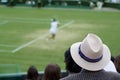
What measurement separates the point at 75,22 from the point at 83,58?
3182 centimetres

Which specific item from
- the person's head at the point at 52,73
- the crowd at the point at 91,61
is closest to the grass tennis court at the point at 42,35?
the person's head at the point at 52,73

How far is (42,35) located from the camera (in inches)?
1094

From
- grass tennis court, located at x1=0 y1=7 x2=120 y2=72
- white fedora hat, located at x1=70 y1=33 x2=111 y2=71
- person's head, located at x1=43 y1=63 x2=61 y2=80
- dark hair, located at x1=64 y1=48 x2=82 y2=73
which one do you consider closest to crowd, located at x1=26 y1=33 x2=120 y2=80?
white fedora hat, located at x1=70 y1=33 x2=111 y2=71

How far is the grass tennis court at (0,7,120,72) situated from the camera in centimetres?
2023

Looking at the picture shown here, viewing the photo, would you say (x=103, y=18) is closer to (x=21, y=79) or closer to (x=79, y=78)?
(x=21, y=79)

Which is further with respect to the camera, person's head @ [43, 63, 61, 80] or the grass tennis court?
the grass tennis court

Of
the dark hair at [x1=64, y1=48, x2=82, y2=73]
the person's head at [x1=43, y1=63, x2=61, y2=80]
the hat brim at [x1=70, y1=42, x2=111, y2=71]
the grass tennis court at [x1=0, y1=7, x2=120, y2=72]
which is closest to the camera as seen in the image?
the hat brim at [x1=70, y1=42, x2=111, y2=71]

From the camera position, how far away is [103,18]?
130 feet

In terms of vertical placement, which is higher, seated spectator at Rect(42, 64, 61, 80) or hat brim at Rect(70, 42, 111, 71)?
hat brim at Rect(70, 42, 111, 71)

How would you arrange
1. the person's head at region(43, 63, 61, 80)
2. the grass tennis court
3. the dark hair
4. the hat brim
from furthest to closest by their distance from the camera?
the grass tennis court → the person's head at region(43, 63, 61, 80) → the dark hair → the hat brim

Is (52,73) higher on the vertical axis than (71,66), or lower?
lower

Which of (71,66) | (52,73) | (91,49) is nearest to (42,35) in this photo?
(52,73)

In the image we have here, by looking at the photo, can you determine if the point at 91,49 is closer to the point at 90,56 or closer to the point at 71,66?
the point at 90,56

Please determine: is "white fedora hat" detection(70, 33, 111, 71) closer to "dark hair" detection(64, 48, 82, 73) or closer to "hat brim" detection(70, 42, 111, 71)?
"hat brim" detection(70, 42, 111, 71)
